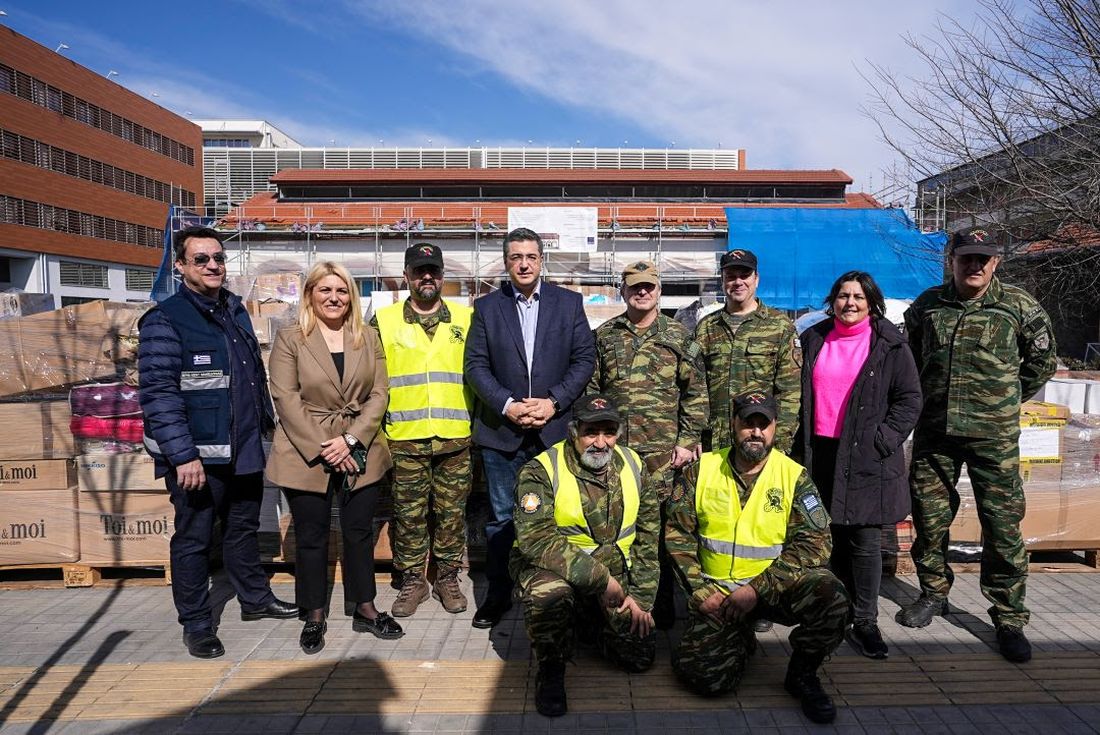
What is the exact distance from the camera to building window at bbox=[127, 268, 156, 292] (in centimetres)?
3884

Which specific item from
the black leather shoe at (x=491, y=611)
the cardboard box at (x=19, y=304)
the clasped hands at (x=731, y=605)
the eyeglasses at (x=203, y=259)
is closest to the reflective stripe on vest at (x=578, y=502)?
the clasped hands at (x=731, y=605)

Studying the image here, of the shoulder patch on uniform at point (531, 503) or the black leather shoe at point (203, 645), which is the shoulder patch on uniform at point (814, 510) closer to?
the shoulder patch on uniform at point (531, 503)

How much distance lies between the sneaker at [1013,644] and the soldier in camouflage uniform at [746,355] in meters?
1.43

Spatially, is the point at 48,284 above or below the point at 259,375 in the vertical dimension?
above

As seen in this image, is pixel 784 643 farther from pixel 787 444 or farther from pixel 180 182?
pixel 180 182

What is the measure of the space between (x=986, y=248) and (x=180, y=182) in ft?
159

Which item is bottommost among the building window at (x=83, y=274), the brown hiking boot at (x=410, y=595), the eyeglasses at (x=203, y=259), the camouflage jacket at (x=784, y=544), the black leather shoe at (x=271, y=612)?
the black leather shoe at (x=271, y=612)

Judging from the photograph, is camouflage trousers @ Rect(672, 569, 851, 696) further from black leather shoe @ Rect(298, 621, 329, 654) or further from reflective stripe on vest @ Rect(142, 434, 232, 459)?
reflective stripe on vest @ Rect(142, 434, 232, 459)

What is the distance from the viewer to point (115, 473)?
15.0 ft

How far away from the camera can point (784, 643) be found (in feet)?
12.1

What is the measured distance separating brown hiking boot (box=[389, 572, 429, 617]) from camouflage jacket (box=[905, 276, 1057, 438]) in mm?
3108

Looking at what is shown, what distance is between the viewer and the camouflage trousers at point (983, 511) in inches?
144

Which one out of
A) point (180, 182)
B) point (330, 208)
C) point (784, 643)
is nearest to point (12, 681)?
point (784, 643)

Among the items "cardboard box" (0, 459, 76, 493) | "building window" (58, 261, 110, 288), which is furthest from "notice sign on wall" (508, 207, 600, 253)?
"building window" (58, 261, 110, 288)
